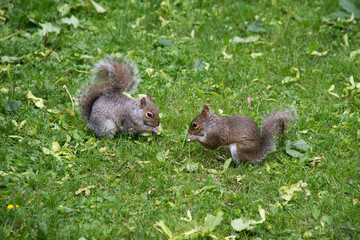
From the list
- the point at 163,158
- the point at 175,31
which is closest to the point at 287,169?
the point at 163,158

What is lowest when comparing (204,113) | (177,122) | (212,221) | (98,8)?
(177,122)

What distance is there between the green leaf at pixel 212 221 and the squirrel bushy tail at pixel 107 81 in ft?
5.07

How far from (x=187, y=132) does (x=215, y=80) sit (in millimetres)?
905

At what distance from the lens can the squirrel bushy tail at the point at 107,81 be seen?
3602 millimetres

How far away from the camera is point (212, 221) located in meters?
2.56

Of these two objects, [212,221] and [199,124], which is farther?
[199,124]

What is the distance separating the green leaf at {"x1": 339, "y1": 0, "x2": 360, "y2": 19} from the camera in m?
5.19

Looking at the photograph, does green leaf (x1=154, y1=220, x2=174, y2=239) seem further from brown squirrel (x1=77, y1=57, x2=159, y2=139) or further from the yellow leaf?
the yellow leaf

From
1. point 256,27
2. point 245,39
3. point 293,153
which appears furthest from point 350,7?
point 293,153

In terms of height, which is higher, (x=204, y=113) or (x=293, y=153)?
(x=204, y=113)

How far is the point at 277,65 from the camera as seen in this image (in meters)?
4.44

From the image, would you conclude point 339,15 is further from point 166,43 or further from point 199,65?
point 166,43

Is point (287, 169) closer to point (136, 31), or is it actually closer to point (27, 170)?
point (27, 170)

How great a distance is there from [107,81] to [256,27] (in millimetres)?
2195
